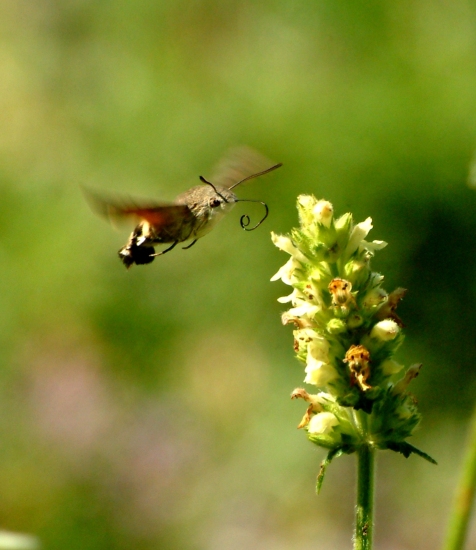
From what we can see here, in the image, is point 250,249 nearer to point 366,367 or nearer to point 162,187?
point 162,187

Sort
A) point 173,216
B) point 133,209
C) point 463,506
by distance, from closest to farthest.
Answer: point 463,506, point 133,209, point 173,216

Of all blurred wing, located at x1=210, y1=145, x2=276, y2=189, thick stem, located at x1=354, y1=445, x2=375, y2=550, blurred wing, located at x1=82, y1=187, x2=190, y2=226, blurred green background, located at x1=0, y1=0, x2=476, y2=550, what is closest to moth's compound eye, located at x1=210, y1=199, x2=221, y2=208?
blurred wing, located at x1=82, y1=187, x2=190, y2=226

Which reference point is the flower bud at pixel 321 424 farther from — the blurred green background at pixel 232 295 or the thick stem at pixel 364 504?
the blurred green background at pixel 232 295

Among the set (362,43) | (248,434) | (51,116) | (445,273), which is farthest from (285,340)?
(51,116)

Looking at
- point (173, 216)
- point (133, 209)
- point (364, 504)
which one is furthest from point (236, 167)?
point (364, 504)

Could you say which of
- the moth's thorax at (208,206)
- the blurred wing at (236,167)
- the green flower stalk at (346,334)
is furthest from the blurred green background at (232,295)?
the green flower stalk at (346,334)

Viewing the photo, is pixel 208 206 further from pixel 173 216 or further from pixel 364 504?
pixel 364 504
